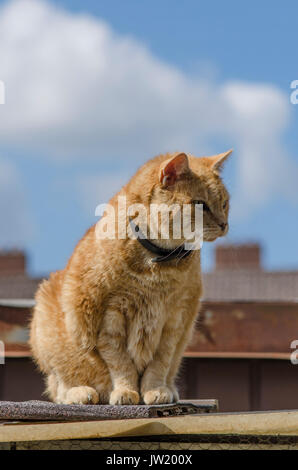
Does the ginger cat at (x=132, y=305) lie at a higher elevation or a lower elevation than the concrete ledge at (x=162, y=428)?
higher

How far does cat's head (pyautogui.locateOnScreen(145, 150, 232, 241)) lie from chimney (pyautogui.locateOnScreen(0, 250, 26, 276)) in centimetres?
1217

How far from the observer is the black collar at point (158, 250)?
2693 millimetres

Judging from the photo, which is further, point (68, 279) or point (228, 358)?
point (228, 358)

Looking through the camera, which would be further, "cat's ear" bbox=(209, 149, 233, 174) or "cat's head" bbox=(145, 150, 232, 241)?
"cat's ear" bbox=(209, 149, 233, 174)

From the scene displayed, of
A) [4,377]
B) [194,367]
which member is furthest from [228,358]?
[4,377]

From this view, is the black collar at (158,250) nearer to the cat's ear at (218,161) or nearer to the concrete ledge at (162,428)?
the cat's ear at (218,161)

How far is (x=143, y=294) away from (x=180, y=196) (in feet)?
1.46

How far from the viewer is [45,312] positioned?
9.86 ft

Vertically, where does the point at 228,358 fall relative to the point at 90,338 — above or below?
above

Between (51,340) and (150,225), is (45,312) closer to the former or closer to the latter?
(51,340)

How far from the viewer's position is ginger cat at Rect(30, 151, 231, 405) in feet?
8.87

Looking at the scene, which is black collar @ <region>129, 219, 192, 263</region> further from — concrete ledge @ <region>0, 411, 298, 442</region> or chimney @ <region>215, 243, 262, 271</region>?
chimney @ <region>215, 243, 262, 271</region>

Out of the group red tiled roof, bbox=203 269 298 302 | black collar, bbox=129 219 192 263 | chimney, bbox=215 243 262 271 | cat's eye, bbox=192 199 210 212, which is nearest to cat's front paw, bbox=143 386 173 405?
black collar, bbox=129 219 192 263

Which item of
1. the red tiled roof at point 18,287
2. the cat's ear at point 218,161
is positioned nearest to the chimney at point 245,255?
the red tiled roof at point 18,287
